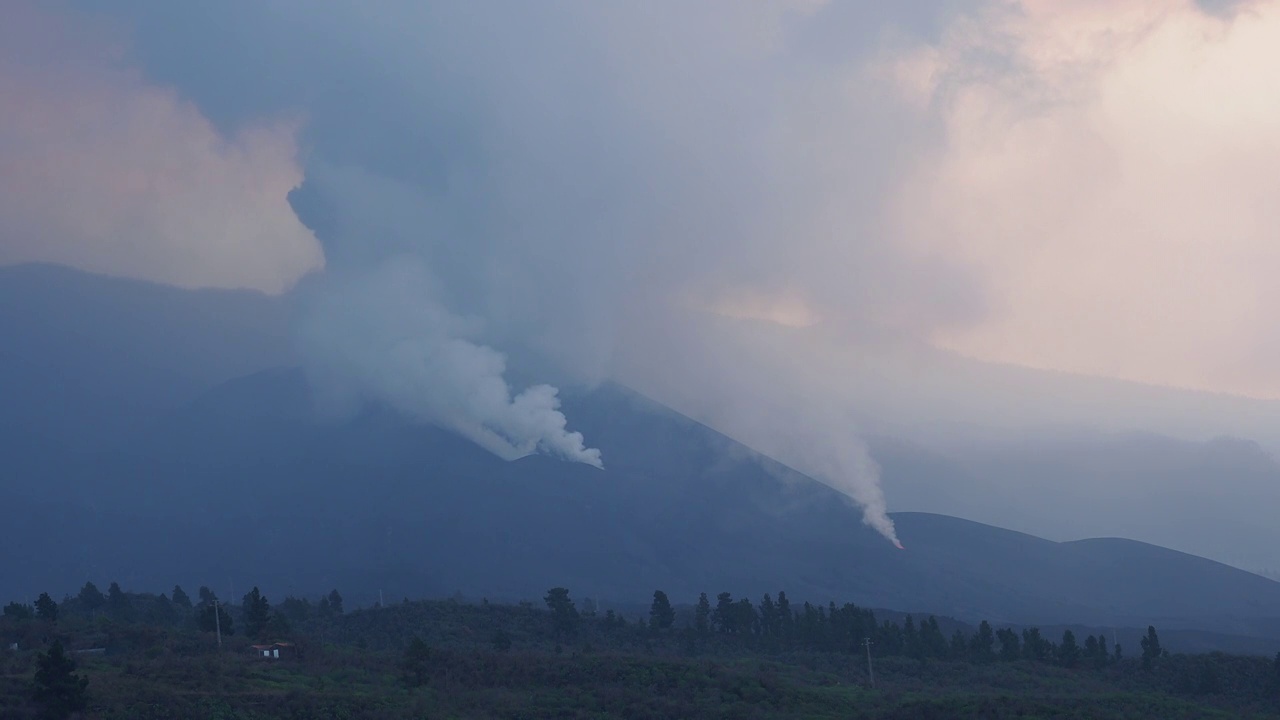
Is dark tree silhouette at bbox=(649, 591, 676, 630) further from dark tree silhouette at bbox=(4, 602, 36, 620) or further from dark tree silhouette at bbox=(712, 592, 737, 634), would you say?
dark tree silhouette at bbox=(4, 602, 36, 620)

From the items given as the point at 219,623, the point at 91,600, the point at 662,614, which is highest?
the point at 91,600

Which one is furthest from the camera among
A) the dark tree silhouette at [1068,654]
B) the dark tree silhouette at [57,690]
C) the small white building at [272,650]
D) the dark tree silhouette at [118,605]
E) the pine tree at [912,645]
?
the dark tree silhouette at [118,605]

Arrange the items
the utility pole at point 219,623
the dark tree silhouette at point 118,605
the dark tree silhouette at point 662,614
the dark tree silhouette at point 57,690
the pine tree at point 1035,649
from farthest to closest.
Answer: the dark tree silhouette at point 662,614
the dark tree silhouette at point 118,605
the pine tree at point 1035,649
the utility pole at point 219,623
the dark tree silhouette at point 57,690

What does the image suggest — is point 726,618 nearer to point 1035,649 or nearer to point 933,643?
point 933,643

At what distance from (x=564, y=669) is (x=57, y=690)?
2177cm

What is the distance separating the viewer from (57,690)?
36781mm

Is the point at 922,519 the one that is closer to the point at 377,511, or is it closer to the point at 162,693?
the point at 377,511

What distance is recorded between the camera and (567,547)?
132 meters

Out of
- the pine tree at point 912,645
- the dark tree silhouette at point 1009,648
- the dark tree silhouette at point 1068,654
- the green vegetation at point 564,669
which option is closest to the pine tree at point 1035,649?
the green vegetation at point 564,669

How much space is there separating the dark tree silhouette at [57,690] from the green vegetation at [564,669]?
0.06m

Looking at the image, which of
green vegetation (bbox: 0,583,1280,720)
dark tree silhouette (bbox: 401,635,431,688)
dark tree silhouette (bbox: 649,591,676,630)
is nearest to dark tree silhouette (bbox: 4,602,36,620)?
green vegetation (bbox: 0,583,1280,720)

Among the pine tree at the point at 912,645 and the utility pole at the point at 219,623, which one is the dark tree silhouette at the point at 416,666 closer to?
the utility pole at the point at 219,623

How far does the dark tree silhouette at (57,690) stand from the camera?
3647 centimetres

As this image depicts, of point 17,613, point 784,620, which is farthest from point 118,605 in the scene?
point 784,620
